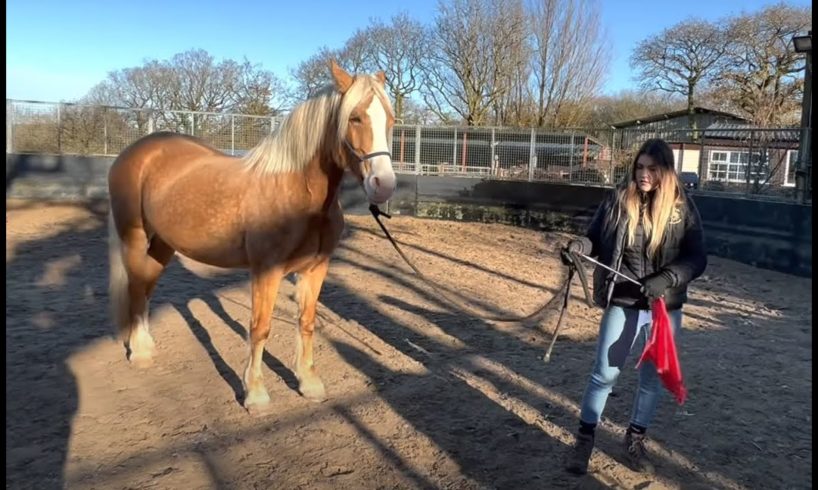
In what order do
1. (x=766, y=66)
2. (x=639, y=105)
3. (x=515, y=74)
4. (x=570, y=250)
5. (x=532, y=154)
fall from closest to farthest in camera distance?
1. (x=570, y=250)
2. (x=532, y=154)
3. (x=515, y=74)
4. (x=766, y=66)
5. (x=639, y=105)

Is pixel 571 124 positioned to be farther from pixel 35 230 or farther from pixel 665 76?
pixel 35 230

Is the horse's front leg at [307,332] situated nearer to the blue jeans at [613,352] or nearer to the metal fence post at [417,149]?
the blue jeans at [613,352]

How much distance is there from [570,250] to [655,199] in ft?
1.47

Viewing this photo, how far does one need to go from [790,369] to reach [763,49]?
102 feet

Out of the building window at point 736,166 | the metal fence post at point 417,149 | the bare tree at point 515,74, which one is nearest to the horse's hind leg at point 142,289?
the building window at point 736,166

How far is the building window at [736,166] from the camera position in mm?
9273

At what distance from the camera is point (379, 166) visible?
3.08 m

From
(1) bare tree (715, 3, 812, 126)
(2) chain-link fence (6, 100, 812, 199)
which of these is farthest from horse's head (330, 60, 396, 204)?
(1) bare tree (715, 3, 812, 126)

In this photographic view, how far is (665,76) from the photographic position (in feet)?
119

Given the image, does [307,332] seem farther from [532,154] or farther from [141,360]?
[532,154]

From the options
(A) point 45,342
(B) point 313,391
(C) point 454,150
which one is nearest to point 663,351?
(B) point 313,391

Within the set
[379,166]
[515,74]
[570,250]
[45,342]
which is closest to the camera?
[570,250]

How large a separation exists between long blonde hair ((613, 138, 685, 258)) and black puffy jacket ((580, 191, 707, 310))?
0.10ft

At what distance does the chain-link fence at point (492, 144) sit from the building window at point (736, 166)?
0.02 meters
